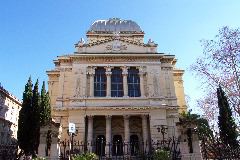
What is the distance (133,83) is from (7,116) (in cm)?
1898

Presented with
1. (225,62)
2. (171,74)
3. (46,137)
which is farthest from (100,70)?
(46,137)

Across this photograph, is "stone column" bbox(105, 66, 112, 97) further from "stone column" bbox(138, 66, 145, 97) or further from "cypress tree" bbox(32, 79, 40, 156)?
"cypress tree" bbox(32, 79, 40, 156)

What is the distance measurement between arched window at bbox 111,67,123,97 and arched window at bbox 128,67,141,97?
978mm

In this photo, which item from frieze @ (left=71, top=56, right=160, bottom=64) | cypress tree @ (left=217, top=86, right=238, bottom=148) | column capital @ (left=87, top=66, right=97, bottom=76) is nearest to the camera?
cypress tree @ (left=217, top=86, right=238, bottom=148)

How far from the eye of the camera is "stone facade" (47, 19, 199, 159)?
29.1 meters

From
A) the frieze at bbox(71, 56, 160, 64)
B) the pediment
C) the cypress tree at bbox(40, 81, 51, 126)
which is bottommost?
the cypress tree at bbox(40, 81, 51, 126)

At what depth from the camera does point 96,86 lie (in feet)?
102

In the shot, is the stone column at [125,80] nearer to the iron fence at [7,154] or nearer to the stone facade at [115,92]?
the stone facade at [115,92]

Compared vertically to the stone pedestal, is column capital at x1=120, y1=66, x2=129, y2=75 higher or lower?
higher

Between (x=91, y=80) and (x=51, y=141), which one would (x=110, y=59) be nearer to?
(x=91, y=80)

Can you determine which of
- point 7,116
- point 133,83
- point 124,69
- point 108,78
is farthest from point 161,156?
point 7,116

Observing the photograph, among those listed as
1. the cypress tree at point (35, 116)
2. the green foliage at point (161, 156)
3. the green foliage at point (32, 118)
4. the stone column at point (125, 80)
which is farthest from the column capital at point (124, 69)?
the green foliage at point (161, 156)

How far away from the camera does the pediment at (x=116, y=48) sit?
32562mm

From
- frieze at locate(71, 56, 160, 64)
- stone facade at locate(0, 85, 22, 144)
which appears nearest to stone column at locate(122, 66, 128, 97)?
frieze at locate(71, 56, 160, 64)
